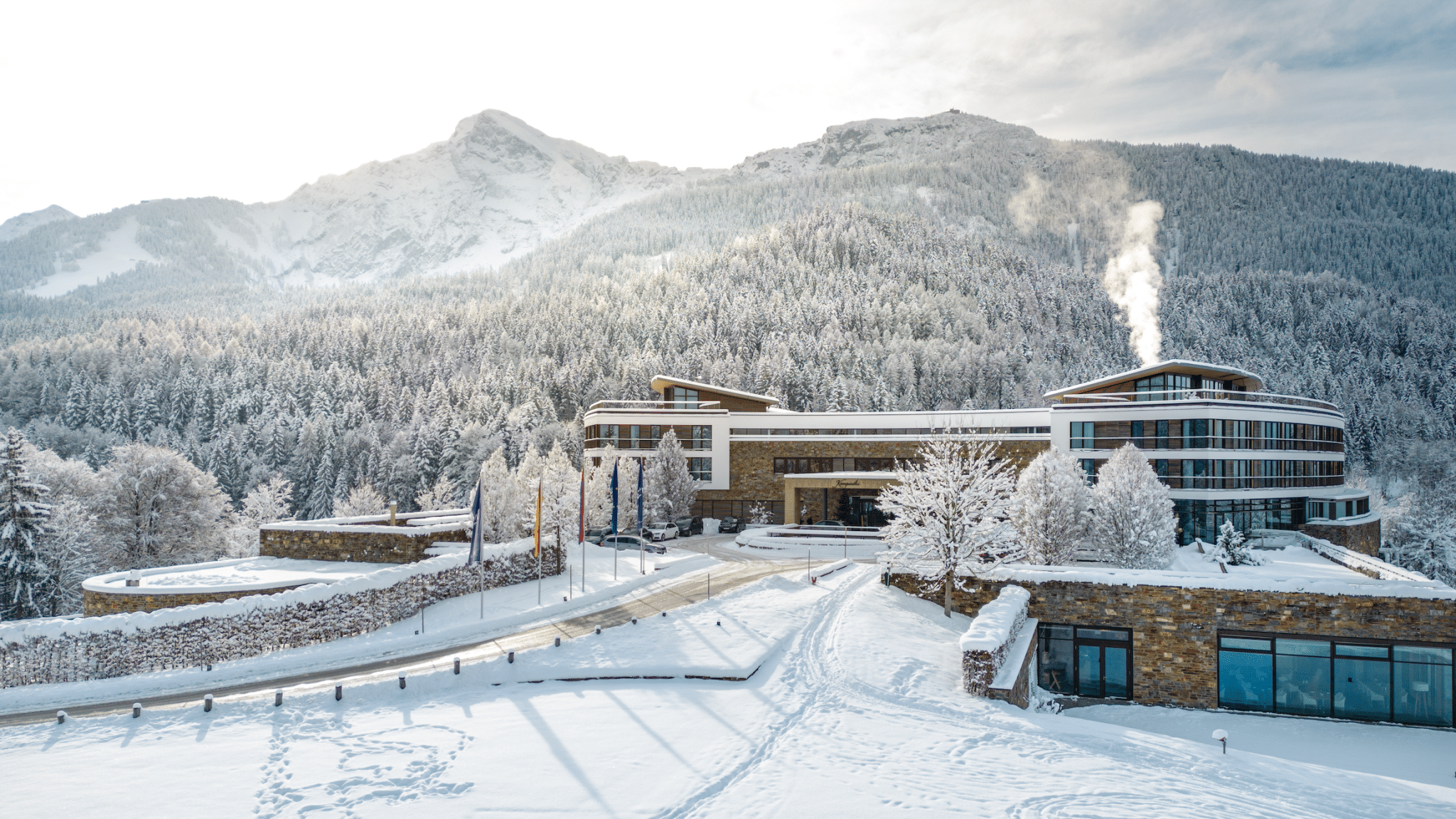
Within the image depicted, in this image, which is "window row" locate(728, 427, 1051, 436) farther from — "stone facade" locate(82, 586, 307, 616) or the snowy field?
"stone facade" locate(82, 586, 307, 616)

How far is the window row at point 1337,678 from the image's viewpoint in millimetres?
22859

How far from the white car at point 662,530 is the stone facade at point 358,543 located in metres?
14.3

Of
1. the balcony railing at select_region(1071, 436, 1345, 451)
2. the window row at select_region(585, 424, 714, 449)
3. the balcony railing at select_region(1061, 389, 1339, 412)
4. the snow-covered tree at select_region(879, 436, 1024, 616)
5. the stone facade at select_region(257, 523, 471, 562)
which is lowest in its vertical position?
the stone facade at select_region(257, 523, 471, 562)

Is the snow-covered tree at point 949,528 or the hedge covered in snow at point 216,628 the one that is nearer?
the hedge covered in snow at point 216,628

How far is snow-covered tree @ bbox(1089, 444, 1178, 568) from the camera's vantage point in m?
36.1

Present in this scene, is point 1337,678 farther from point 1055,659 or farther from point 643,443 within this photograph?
point 643,443

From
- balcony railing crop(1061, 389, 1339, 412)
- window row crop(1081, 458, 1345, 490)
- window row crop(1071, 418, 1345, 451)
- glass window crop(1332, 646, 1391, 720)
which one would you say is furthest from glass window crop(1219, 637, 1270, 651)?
balcony railing crop(1061, 389, 1339, 412)

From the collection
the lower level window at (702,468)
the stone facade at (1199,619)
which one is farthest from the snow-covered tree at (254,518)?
the stone facade at (1199,619)

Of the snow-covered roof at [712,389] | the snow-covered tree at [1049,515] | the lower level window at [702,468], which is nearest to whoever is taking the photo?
the snow-covered tree at [1049,515]

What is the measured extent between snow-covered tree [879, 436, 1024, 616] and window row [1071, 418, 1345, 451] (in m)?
23.2

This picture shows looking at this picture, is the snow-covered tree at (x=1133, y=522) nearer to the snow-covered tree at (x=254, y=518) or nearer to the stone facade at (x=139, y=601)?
the stone facade at (x=139, y=601)

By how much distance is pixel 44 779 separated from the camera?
41.1 ft

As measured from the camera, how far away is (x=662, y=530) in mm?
50750

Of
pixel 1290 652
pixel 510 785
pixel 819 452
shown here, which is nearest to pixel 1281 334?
pixel 819 452
